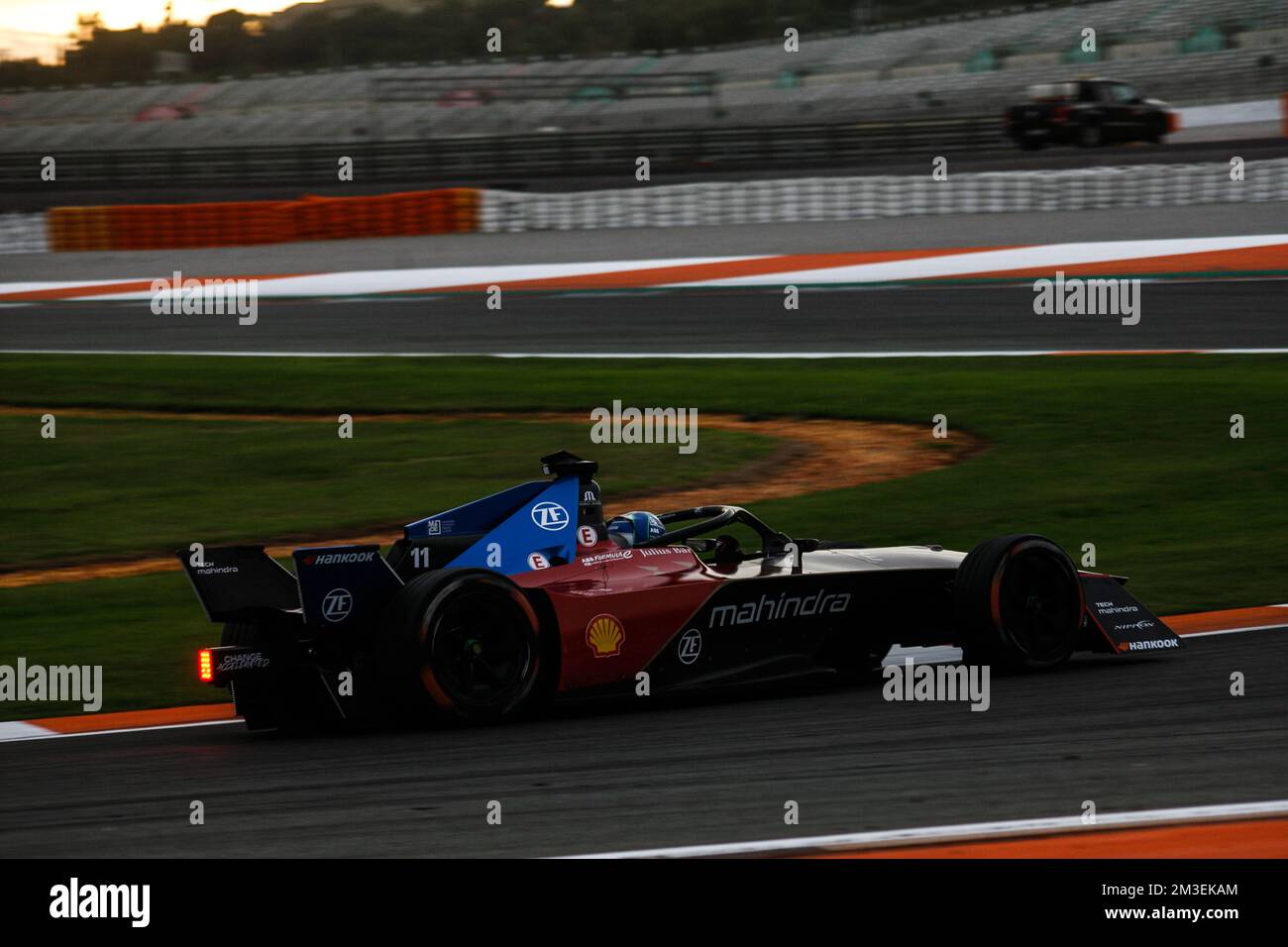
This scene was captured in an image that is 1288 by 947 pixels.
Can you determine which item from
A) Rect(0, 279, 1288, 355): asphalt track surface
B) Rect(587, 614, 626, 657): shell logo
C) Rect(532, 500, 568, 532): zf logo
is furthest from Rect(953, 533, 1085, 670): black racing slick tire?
Rect(0, 279, 1288, 355): asphalt track surface

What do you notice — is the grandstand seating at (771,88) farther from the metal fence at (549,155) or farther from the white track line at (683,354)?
the white track line at (683,354)

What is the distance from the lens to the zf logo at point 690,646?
736 cm

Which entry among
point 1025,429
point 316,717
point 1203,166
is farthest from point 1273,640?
point 1203,166

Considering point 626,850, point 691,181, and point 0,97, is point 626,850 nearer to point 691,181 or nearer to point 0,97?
point 691,181

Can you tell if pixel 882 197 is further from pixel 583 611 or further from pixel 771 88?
pixel 771 88

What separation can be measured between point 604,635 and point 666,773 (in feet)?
3.98

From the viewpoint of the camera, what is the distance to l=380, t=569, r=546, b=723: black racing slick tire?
6711 mm

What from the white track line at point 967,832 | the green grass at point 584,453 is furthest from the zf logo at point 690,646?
the green grass at point 584,453

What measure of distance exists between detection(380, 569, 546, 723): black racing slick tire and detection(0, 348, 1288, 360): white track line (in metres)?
11.0

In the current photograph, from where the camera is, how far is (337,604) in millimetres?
6863

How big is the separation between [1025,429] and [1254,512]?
2.74 metres


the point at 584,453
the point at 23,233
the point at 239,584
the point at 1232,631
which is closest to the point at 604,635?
the point at 239,584

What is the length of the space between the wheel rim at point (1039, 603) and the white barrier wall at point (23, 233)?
77.3 ft
